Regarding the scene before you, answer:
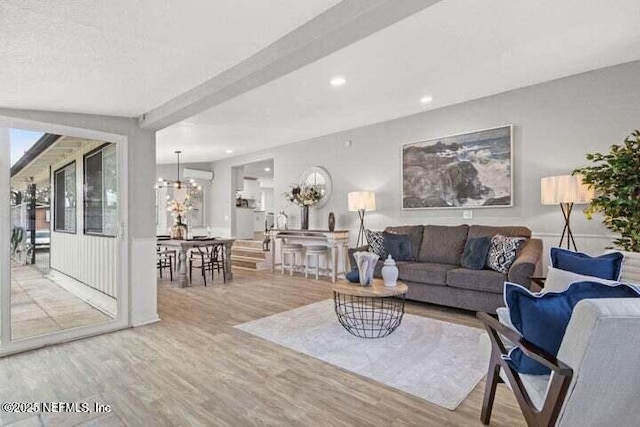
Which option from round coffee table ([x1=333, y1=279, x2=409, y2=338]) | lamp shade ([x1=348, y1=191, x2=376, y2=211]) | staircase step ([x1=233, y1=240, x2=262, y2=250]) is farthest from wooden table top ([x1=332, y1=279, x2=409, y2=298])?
staircase step ([x1=233, y1=240, x2=262, y2=250])

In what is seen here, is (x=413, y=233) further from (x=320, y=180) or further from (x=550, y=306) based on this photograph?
(x=550, y=306)

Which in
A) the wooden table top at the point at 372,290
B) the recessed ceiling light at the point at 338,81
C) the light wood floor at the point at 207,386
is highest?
the recessed ceiling light at the point at 338,81

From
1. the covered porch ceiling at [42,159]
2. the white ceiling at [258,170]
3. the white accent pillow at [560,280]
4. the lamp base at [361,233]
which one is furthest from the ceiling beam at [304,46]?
the white ceiling at [258,170]

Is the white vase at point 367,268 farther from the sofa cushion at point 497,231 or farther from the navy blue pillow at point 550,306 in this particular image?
the navy blue pillow at point 550,306

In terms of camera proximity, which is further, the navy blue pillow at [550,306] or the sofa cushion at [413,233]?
the sofa cushion at [413,233]

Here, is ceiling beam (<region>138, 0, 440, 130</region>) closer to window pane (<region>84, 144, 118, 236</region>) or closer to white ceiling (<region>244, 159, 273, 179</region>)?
window pane (<region>84, 144, 118, 236</region>)

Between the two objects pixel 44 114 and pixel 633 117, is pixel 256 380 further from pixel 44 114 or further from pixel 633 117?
pixel 633 117

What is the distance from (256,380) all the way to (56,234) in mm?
3125

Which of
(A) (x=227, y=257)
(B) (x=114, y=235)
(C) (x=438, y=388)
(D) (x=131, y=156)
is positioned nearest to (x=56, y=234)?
(B) (x=114, y=235)

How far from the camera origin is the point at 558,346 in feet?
4.57

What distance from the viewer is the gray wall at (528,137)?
3.85 meters

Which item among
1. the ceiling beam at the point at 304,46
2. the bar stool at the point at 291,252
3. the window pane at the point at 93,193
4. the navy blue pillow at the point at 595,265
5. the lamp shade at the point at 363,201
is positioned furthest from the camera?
the bar stool at the point at 291,252

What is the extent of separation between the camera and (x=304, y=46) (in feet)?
7.16

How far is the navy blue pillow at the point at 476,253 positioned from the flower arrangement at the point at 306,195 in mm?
3193
